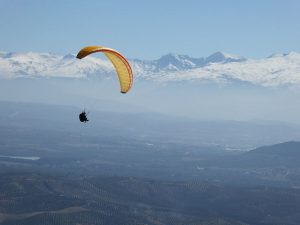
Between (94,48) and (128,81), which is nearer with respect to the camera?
(94,48)

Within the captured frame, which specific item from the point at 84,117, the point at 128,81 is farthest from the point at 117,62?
the point at 84,117

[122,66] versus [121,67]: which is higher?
[122,66]

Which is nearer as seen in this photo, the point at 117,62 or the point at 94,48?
the point at 94,48

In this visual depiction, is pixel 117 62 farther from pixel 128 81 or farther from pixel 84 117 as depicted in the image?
pixel 84 117

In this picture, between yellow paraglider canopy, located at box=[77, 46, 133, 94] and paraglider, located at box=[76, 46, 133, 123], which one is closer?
paraglider, located at box=[76, 46, 133, 123]

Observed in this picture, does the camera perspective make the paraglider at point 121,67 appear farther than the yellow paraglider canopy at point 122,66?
No

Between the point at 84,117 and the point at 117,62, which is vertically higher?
the point at 117,62

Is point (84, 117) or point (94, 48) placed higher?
point (94, 48)

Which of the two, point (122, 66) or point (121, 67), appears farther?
point (121, 67)
